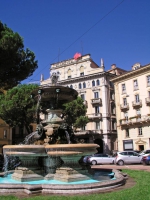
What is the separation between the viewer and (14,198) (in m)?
6.34

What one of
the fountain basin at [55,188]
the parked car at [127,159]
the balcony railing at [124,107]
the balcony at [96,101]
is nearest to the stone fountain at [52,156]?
the fountain basin at [55,188]

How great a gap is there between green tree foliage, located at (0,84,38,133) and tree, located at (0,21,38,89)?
36.5 feet

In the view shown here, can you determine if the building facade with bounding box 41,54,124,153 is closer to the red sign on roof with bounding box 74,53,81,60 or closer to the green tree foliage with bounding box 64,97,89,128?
the red sign on roof with bounding box 74,53,81,60

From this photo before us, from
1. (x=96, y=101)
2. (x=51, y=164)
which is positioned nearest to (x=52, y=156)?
(x=51, y=164)

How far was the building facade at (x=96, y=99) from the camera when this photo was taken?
47.6 meters

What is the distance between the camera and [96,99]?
48.9 meters

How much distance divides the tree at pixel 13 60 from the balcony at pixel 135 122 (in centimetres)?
2590

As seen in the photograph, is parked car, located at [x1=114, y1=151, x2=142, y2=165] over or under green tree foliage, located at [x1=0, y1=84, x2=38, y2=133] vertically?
under

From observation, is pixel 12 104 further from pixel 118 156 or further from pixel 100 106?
pixel 100 106

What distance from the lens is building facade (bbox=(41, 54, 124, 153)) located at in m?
47.6

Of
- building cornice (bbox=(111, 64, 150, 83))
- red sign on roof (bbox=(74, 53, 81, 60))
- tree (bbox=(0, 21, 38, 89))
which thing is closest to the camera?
tree (bbox=(0, 21, 38, 89))

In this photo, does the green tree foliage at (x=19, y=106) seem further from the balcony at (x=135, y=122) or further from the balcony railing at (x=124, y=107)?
the balcony railing at (x=124, y=107)

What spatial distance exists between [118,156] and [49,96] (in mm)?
15765

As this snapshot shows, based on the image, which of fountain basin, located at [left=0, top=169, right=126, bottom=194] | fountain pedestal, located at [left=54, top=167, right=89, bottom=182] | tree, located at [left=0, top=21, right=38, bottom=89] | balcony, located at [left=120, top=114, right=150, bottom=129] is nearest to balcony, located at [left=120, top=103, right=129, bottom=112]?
balcony, located at [left=120, top=114, right=150, bottom=129]
